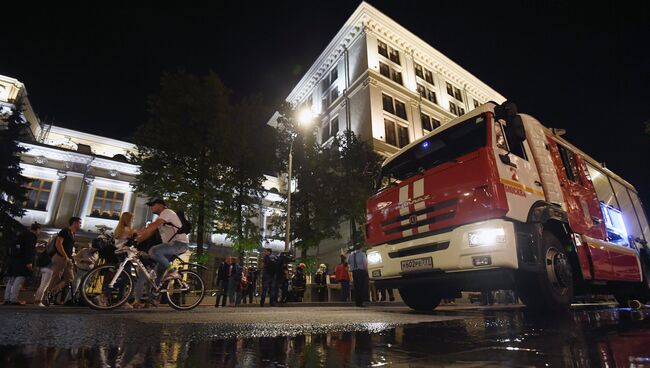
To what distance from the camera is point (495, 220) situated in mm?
4371

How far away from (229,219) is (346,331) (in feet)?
54.1

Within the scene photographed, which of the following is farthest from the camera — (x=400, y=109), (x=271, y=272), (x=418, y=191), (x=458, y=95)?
(x=458, y=95)

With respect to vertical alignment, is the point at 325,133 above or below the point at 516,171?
above

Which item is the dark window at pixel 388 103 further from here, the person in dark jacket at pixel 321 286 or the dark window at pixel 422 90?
the person in dark jacket at pixel 321 286

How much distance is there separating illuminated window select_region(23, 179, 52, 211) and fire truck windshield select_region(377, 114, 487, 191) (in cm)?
3260

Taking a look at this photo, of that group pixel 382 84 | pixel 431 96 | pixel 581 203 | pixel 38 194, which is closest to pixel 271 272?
pixel 581 203

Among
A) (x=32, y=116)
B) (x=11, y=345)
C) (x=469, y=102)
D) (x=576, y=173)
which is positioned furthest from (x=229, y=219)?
(x=469, y=102)

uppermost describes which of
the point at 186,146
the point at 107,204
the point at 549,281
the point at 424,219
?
the point at 107,204

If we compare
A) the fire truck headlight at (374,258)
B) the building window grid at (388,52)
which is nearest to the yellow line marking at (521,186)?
the fire truck headlight at (374,258)

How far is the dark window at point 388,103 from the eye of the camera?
37.0 metres

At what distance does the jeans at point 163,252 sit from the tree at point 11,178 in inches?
1010

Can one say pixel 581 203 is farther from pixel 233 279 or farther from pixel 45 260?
pixel 233 279

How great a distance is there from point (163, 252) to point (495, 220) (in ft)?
17.5

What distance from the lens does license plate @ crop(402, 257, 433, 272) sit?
486 centimetres
